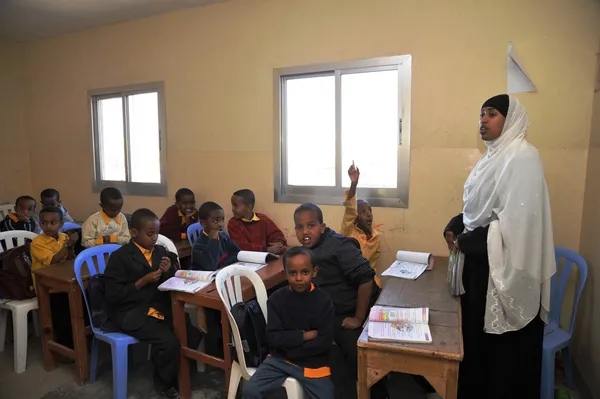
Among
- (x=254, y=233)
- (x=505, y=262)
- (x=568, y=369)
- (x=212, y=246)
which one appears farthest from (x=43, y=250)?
(x=568, y=369)

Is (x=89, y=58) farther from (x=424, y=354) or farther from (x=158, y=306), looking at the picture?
(x=424, y=354)

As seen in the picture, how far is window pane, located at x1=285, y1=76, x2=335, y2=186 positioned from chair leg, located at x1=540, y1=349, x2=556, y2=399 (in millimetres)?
2062

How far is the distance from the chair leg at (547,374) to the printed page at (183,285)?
2.04 metres

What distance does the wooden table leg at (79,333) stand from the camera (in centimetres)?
265

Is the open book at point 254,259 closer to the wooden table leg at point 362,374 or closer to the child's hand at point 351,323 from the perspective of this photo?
the child's hand at point 351,323

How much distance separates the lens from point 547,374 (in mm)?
2348

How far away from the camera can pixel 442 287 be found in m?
2.39

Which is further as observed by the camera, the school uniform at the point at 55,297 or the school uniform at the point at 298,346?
the school uniform at the point at 55,297

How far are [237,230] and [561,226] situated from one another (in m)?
2.50

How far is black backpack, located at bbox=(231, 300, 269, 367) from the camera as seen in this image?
214 centimetres

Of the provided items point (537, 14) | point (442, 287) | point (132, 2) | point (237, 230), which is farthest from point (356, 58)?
point (132, 2)

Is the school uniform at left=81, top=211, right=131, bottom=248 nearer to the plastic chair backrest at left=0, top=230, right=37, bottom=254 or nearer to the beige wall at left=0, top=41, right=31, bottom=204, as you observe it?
→ the plastic chair backrest at left=0, top=230, right=37, bottom=254

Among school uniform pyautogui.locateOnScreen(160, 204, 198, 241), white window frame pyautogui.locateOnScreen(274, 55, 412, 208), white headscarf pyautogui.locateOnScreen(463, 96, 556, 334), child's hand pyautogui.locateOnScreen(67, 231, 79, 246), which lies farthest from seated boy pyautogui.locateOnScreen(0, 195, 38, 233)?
white headscarf pyautogui.locateOnScreen(463, 96, 556, 334)

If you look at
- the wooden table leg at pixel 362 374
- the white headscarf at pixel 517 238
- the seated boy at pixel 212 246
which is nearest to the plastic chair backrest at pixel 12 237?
the seated boy at pixel 212 246
